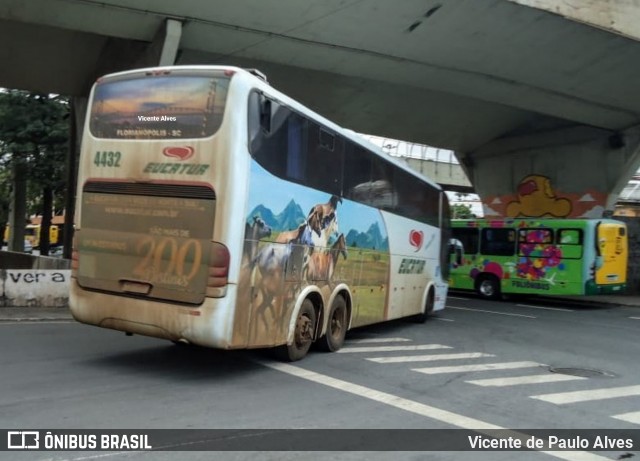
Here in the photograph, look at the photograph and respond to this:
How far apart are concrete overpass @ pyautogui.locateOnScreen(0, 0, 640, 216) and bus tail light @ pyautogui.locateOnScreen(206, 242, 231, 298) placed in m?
7.98

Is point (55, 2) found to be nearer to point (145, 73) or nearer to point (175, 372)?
point (145, 73)

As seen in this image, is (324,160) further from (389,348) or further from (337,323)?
(389,348)

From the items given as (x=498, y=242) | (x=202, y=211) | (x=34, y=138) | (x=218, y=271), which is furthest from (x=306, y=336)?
(x=34, y=138)

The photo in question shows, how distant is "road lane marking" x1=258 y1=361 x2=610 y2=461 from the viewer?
17.2 feet

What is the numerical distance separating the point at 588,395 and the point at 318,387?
11.4 feet

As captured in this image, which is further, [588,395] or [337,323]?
[337,323]

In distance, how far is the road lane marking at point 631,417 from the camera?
20.9 feet

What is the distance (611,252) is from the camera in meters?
20.5

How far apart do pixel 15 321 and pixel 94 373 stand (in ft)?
18.5

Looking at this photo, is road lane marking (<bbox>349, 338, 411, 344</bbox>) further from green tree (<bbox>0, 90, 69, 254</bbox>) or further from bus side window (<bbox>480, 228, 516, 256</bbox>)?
green tree (<bbox>0, 90, 69, 254</bbox>)

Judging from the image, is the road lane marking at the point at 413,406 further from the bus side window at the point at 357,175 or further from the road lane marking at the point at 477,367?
the bus side window at the point at 357,175

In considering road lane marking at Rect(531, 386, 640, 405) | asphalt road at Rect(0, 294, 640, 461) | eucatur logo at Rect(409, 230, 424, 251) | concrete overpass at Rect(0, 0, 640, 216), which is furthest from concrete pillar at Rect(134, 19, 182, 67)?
road lane marking at Rect(531, 386, 640, 405)

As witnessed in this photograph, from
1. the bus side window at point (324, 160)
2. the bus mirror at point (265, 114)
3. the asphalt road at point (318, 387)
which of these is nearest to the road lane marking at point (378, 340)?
the asphalt road at point (318, 387)

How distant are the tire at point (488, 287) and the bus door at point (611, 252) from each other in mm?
3644
